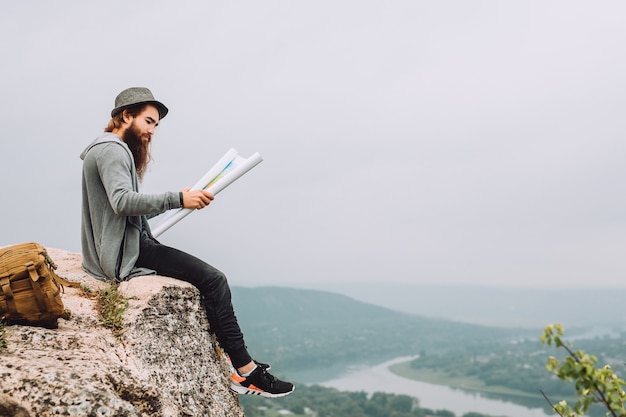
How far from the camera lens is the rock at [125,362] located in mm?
3381

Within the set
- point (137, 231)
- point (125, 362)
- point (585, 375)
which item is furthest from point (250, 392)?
point (585, 375)

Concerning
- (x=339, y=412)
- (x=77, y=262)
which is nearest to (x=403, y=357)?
(x=339, y=412)

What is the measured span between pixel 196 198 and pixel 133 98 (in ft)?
3.73

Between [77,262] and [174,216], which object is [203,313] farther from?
[77,262]

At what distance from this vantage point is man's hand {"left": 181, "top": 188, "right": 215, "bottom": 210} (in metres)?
4.75

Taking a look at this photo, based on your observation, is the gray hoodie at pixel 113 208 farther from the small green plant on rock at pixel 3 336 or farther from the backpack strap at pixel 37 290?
the small green plant on rock at pixel 3 336

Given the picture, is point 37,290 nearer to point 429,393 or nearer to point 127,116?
point 127,116

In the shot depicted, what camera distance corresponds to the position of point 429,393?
10750 cm

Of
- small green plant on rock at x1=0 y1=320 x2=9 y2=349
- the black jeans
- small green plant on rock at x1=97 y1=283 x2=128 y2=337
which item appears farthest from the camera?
the black jeans

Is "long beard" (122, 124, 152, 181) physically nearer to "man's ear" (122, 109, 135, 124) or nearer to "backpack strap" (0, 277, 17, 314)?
"man's ear" (122, 109, 135, 124)

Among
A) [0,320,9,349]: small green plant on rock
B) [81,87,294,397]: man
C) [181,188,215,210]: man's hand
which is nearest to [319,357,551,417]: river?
[81,87,294,397]: man

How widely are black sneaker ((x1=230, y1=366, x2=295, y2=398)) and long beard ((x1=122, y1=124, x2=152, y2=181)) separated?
2208mm

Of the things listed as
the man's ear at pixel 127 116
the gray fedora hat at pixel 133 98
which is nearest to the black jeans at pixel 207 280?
the man's ear at pixel 127 116

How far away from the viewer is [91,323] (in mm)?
4488
